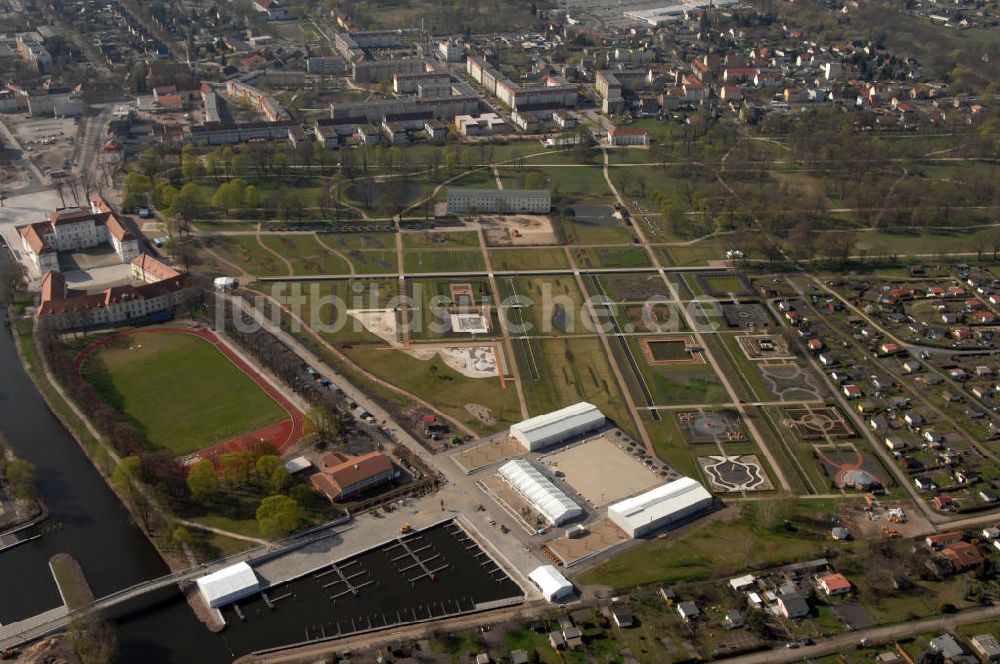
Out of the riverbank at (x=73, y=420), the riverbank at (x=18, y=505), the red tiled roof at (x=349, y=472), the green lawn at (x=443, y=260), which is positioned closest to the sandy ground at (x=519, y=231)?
the green lawn at (x=443, y=260)

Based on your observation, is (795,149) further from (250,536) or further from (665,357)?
(250,536)

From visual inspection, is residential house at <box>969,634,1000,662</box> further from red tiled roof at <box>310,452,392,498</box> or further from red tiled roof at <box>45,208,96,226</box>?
red tiled roof at <box>45,208,96,226</box>

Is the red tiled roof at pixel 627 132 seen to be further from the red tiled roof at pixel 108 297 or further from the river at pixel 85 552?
the river at pixel 85 552

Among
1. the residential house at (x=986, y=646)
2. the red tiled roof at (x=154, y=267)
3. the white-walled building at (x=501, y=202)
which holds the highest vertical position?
the red tiled roof at (x=154, y=267)

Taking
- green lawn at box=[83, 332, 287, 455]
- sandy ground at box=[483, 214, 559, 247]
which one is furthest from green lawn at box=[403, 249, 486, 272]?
green lawn at box=[83, 332, 287, 455]

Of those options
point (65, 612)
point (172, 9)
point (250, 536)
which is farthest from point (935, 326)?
point (172, 9)

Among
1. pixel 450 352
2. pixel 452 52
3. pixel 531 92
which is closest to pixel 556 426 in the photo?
pixel 450 352

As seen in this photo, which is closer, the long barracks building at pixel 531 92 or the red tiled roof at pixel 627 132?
the red tiled roof at pixel 627 132
